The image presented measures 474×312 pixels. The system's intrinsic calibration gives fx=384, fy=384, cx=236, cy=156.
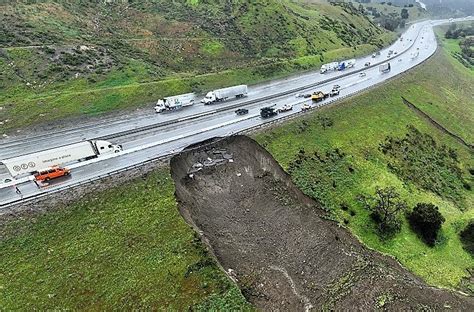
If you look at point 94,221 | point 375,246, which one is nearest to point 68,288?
point 94,221

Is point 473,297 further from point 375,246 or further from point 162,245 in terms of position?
point 162,245

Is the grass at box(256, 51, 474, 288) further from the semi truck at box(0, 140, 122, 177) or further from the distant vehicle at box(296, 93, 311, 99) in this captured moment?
the semi truck at box(0, 140, 122, 177)

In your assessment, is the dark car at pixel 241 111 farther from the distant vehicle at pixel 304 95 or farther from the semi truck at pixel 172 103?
the distant vehicle at pixel 304 95

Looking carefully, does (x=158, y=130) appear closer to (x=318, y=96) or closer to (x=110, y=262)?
(x=110, y=262)

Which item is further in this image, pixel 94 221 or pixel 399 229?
pixel 399 229

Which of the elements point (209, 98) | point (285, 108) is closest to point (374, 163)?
point (285, 108)

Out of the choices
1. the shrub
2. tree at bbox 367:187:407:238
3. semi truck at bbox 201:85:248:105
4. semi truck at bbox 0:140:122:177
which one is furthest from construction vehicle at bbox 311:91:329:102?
semi truck at bbox 0:140:122:177

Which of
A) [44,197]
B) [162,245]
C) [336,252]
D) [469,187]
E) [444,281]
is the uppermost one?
[44,197]
